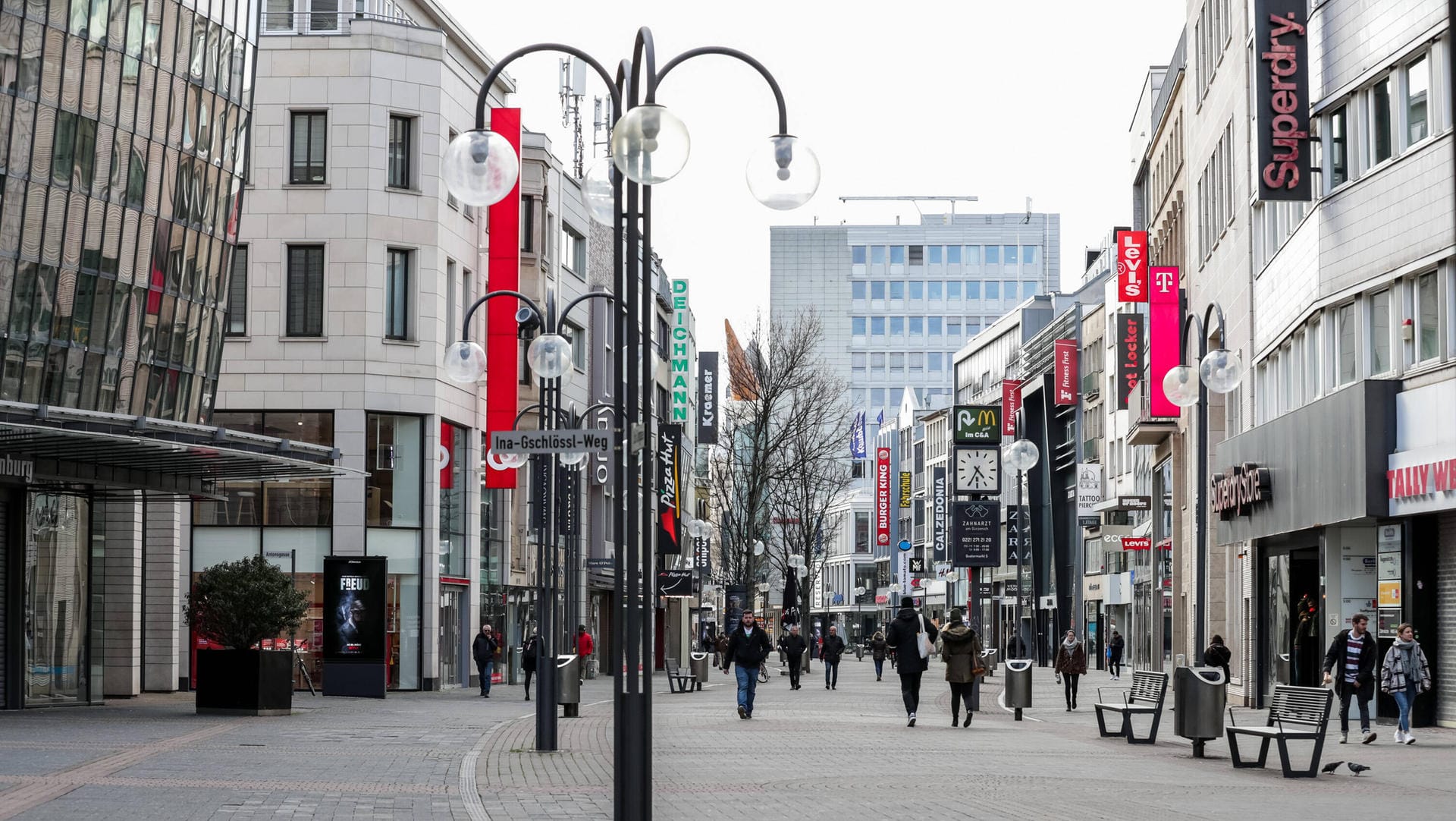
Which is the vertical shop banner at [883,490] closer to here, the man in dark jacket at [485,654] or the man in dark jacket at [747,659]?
the man in dark jacket at [485,654]

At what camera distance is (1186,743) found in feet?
78.1

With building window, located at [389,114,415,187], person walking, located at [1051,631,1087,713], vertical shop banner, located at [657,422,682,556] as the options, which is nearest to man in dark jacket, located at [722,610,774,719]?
person walking, located at [1051,631,1087,713]

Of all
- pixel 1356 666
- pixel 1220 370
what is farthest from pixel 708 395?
pixel 1220 370

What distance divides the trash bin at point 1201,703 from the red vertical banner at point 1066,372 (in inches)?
2522

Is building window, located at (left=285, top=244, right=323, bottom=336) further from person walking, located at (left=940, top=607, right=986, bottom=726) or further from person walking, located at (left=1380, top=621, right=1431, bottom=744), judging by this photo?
person walking, located at (left=1380, top=621, right=1431, bottom=744)

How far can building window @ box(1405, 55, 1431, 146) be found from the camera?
25766 mm

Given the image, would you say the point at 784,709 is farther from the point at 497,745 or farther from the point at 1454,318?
the point at 1454,318

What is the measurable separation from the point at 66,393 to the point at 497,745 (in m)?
12.6

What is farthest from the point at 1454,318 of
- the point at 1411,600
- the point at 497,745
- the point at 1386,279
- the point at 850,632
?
the point at 850,632

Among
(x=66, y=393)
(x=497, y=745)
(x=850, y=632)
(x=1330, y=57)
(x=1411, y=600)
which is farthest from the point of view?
(x=850, y=632)

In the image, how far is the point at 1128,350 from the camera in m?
53.8

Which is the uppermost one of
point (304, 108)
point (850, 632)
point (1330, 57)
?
point (304, 108)

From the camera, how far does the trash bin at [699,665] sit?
151ft

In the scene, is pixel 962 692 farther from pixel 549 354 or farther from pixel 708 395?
pixel 708 395
